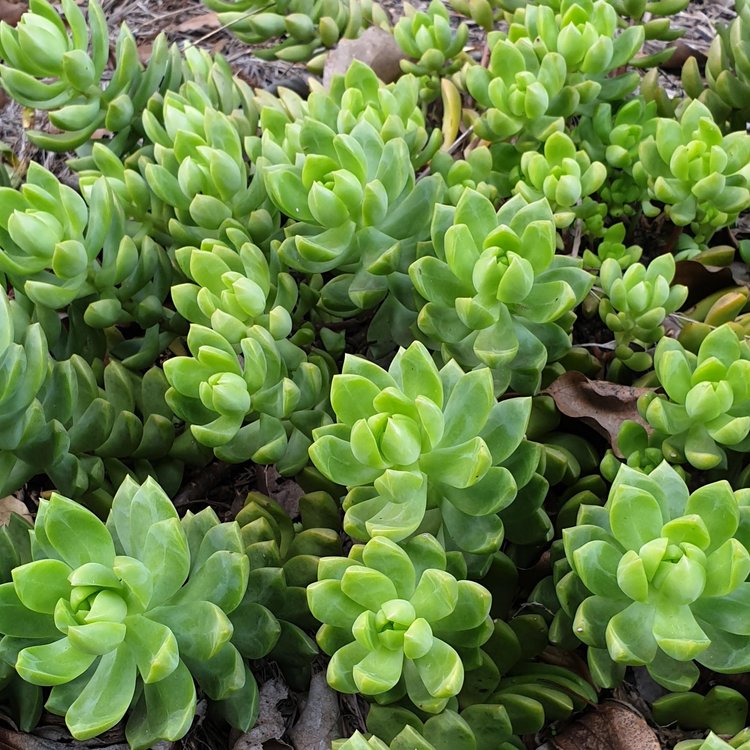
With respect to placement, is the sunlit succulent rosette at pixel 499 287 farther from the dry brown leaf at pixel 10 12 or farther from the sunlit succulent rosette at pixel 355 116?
the dry brown leaf at pixel 10 12

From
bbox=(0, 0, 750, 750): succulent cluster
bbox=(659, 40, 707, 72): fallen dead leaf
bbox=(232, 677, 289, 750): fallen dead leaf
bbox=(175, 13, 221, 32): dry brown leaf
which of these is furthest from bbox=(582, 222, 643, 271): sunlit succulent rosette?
bbox=(175, 13, 221, 32): dry brown leaf

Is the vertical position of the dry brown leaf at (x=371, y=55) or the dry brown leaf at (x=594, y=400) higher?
the dry brown leaf at (x=371, y=55)

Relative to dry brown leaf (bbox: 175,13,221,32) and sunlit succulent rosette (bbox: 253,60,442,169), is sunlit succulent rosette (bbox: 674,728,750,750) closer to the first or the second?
sunlit succulent rosette (bbox: 253,60,442,169)

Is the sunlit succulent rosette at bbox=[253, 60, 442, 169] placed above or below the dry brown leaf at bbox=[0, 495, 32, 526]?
above

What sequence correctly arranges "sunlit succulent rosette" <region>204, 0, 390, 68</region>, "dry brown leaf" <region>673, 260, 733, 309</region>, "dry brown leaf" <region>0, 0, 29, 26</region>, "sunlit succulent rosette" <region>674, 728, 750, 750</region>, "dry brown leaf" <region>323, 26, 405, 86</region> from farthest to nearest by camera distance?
1. "dry brown leaf" <region>0, 0, 29, 26</region>
2. "dry brown leaf" <region>323, 26, 405, 86</region>
3. "sunlit succulent rosette" <region>204, 0, 390, 68</region>
4. "dry brown leaf" <region>673, 260, 733, 309</region>
5. "sunlit succulent rosette" <region>674, 728, 750, 750</region>

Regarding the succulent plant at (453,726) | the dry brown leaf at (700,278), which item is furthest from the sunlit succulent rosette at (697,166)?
the succulent plant at (453,726)

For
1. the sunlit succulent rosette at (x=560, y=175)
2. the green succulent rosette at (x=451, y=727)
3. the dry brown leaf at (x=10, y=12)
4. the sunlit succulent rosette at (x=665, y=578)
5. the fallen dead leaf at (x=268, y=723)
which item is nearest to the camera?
the sunlit succulent rosette at (x=665, y=578)
